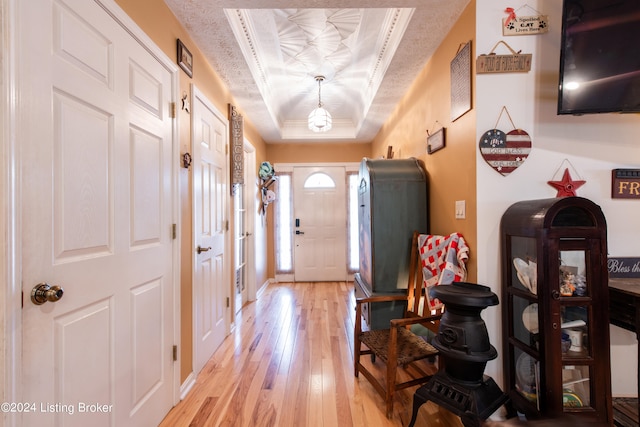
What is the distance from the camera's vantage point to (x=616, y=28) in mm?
1412

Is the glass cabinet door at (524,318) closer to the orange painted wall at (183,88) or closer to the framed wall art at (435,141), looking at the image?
the framed wall art at (435,141)

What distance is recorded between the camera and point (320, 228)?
4.99m

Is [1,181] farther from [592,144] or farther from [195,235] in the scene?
[592,144]

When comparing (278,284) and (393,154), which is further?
(278,284)

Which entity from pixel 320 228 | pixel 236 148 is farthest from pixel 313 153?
pixel 236 148

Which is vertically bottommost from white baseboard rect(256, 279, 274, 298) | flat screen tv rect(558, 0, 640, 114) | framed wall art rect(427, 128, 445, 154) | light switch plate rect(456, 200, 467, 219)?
white baseboard rect(256, 279, 274, 298)

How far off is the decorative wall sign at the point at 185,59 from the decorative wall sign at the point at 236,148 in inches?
34.5

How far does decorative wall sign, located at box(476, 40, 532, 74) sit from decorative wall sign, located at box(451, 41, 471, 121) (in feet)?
0.27

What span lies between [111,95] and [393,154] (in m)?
2.92

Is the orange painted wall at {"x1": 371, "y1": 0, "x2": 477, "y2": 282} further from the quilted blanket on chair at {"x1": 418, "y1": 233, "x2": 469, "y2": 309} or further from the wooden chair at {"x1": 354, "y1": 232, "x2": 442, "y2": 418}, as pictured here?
the wooden chair at {"x1": 354, "y1": 232, "x2": 442, "y2": 418}

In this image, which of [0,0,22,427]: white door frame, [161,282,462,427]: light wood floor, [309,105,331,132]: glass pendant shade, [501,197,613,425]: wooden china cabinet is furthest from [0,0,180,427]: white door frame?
[309,105,331,132]: glass pendant shade

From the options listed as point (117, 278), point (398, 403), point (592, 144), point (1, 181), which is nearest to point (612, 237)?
point (592, 144)

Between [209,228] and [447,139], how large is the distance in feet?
6.72

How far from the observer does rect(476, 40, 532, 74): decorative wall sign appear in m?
1.63
